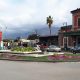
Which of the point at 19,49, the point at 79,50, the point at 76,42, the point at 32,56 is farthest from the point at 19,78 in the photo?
the point at 76,42

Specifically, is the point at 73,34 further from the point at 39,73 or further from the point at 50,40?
the point at 39,73

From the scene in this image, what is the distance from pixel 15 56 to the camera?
37562 millimetres

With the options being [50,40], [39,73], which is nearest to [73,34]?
[50,40]

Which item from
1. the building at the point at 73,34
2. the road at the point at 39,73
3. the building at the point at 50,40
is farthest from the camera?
the building at the point at 50,40

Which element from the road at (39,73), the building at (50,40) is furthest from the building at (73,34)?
the road at (39,73)

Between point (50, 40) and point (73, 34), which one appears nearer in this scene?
point (73, 34)

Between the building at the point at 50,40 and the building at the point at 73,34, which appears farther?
the building at the point at 50,40

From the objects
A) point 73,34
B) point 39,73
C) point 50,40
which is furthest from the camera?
point 50,40

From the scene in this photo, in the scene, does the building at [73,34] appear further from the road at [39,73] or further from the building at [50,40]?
the road at [39,73]

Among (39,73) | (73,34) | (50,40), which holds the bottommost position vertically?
(39,73)

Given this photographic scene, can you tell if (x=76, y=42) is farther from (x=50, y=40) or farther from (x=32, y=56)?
(x=32, y=56)

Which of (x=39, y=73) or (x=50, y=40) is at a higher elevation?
(x=50, y=40)

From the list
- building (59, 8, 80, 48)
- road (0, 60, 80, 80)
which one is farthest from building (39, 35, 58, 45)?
road (0, 60, 80, 80)

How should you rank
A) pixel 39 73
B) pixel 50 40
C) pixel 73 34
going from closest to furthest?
pixel 39 73
pixel 73 34
pixel 50 40
